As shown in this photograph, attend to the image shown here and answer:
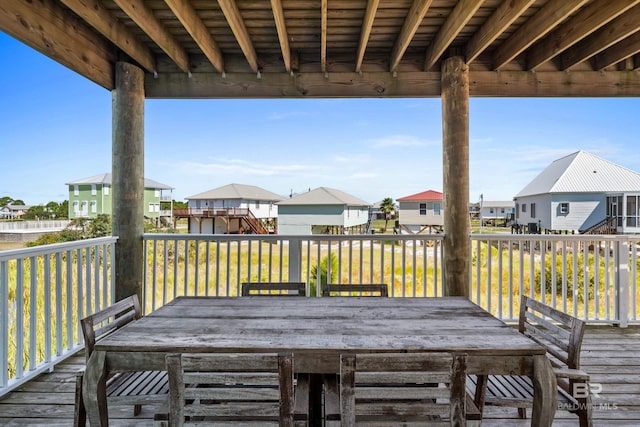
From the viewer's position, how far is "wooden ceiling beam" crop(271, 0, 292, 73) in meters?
2.29

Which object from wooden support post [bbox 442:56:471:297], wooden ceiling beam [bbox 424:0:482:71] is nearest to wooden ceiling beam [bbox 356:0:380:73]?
wooden ceiling beam [bbox 424:0:482:71]

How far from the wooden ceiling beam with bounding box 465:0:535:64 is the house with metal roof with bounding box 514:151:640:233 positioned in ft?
32.4

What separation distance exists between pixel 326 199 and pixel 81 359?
13513 mm

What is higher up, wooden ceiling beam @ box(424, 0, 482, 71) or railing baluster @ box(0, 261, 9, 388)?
wooden ceiling beam @ box(424, 0, 482, 71)

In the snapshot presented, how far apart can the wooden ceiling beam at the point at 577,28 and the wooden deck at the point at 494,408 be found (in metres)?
2.54

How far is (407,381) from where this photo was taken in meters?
1.09

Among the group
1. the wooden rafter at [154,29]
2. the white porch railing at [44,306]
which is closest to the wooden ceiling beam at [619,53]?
the wooden rafter at [154,29]

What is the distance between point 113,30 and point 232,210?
12773 mm

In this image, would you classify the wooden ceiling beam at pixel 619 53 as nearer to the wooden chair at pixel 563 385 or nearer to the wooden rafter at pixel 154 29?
the wooden chair at pixel 563 385

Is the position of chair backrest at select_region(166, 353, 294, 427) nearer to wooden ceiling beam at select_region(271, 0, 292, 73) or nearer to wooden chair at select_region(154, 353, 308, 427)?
wooden chair at select_region(154, 353, 308, 427)

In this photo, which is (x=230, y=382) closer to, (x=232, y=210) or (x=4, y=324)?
(x=4, y=324)

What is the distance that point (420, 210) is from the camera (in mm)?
19344

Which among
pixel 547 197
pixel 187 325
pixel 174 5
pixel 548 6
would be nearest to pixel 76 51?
pixel 174 5

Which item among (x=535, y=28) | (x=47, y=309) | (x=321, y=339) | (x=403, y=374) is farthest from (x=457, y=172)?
(x=47, y=309)
